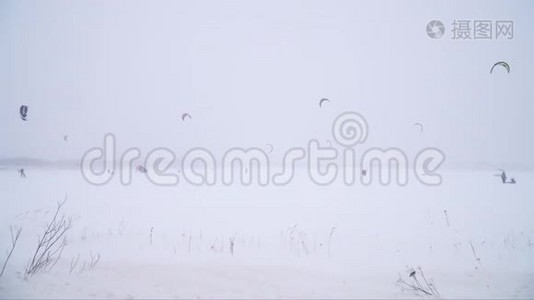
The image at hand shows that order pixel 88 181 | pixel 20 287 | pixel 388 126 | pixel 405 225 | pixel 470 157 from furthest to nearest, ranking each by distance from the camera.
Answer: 1. pixel 388 126
2. pixel 470 157
3. pixel 88 181
4. pixel 405 225
5. pixel 20 287

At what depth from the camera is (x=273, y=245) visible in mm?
7098

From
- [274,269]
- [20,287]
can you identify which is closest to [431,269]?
[274,269]

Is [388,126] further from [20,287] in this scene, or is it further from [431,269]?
[20,287]

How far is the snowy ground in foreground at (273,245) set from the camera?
5.26 meters

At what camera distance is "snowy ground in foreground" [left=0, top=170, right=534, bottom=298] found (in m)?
5.26

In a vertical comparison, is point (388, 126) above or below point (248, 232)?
above

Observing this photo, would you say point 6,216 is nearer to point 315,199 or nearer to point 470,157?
point 315,199

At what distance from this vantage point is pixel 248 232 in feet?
26.8

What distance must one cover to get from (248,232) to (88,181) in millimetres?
11355

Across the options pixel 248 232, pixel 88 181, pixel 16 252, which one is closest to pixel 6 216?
pixel 16 252

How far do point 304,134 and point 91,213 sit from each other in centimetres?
2925

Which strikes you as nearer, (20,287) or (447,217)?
(20,287)

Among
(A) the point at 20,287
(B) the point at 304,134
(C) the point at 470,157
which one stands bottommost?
(A) the point at 20,287

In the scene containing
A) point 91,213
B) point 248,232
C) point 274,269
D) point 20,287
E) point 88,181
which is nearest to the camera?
point 20,287
